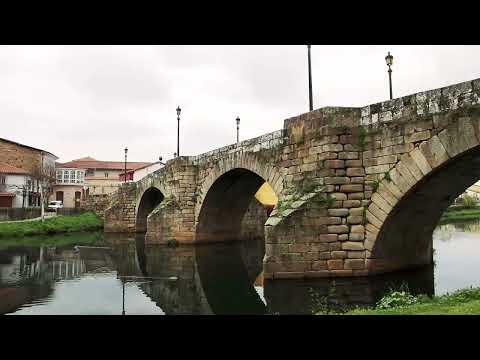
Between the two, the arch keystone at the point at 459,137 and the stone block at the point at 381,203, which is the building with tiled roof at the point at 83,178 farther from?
the arch keystone at the point at 459,137

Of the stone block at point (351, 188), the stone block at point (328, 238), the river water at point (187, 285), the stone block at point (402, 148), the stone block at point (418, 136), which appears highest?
the stone block at point (418, 136)

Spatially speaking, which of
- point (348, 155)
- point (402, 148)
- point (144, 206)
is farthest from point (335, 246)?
point (144, 206)

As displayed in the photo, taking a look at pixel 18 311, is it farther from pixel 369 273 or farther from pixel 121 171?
pixel 121 171

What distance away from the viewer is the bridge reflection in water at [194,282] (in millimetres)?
8827

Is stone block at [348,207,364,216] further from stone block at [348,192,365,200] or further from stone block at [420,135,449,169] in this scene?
stone block at [420,135,449,169]

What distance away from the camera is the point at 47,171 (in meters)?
56.8

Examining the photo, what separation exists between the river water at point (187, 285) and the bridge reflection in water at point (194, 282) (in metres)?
0.02

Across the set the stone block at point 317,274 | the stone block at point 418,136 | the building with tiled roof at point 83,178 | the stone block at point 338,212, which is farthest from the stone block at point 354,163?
the building with tiled roof at point 83,178

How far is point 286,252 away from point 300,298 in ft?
6.02

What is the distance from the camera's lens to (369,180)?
33.7 feet

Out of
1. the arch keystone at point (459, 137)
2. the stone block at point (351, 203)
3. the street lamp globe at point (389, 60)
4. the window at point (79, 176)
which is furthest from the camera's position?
the window at point (79, 176)

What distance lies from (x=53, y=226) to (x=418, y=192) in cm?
2803

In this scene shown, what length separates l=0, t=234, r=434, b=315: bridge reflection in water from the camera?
8827 mm
